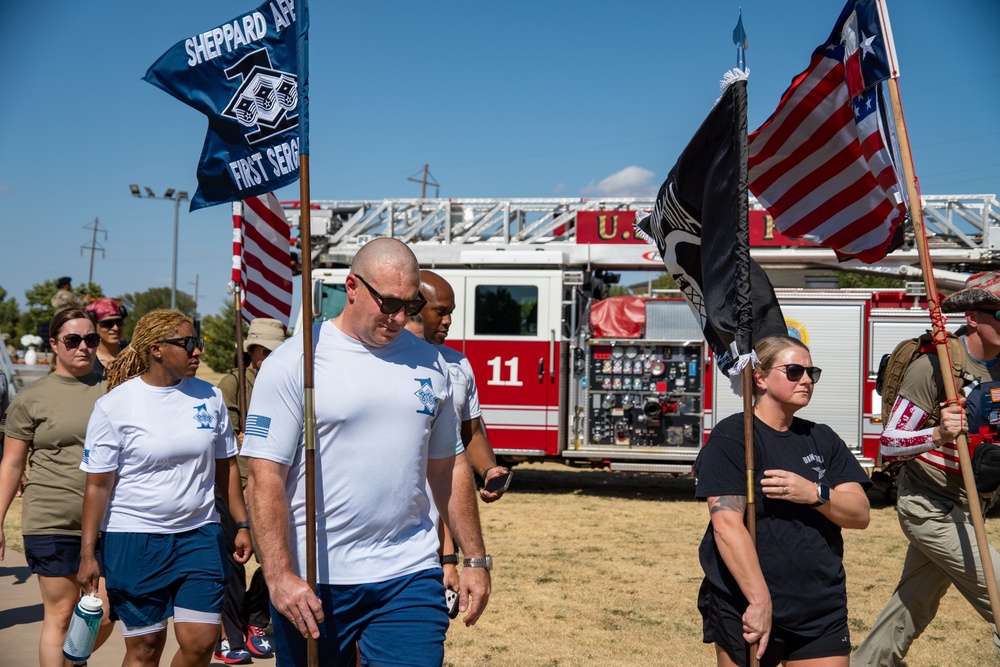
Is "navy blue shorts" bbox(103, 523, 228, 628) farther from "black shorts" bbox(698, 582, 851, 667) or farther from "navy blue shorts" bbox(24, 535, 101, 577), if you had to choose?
"black shorts" bbox(698, 582, 851, 667)

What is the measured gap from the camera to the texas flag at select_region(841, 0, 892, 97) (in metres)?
4.41

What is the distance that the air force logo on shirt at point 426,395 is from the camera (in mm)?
3234

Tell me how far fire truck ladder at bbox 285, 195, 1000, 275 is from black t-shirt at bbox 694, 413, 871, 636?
9.62m

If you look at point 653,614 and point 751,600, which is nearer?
point 751,600

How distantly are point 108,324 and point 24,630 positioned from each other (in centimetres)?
208

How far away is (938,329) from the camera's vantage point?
13.5ft

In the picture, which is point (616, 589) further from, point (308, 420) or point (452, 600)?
point (308, 420)

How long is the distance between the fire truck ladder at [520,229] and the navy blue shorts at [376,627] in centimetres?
1026

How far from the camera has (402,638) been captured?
318 centimetres

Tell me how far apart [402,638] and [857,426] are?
1032cm

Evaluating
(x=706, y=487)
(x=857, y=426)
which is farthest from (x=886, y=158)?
(x=857, y=426)

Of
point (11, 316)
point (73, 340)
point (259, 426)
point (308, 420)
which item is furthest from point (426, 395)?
point (11, 316)

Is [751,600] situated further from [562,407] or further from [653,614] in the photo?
[562,407]

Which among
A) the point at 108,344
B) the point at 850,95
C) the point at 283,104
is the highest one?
the point at 850,95
